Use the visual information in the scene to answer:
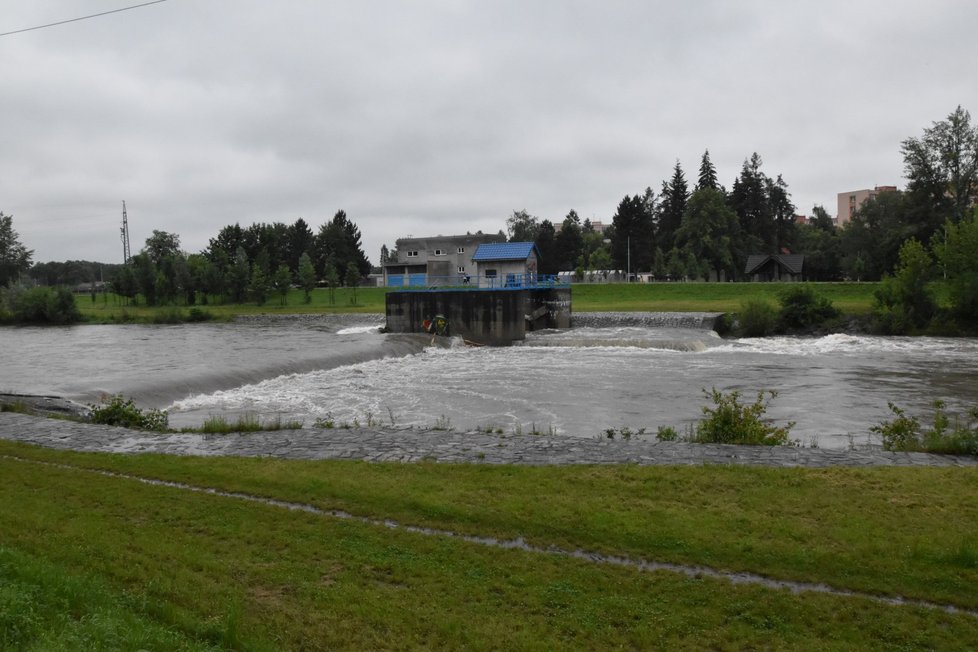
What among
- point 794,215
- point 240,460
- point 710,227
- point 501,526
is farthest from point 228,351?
point 794,215

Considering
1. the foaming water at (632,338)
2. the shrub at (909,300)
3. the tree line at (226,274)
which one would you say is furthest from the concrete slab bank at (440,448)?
the tree line at (226,274)

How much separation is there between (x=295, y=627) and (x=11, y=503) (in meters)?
5.55

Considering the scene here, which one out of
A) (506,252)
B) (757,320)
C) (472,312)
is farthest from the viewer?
(506,252)

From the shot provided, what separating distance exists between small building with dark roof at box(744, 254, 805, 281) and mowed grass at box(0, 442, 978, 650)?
251 feet

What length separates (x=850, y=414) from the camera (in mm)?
19734

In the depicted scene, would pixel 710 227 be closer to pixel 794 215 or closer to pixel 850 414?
pixel 794 215

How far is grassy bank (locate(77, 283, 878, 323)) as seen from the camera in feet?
182

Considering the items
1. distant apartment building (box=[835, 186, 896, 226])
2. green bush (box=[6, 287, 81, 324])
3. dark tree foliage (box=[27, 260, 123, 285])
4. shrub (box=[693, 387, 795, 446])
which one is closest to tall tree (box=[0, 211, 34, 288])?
green bush (box=[6, 287, 81, 324])

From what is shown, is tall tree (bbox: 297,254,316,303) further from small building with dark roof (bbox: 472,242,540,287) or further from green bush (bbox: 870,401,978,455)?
green bush (bbox: 870,401,978,455)

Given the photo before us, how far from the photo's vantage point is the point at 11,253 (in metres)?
104

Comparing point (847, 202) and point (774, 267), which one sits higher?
point (847, 202)

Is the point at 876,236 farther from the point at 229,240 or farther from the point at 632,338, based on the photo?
the point at 229,240

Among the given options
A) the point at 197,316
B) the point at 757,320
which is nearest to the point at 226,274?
the point at 197,316

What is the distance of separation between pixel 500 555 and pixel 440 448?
5.68 m
